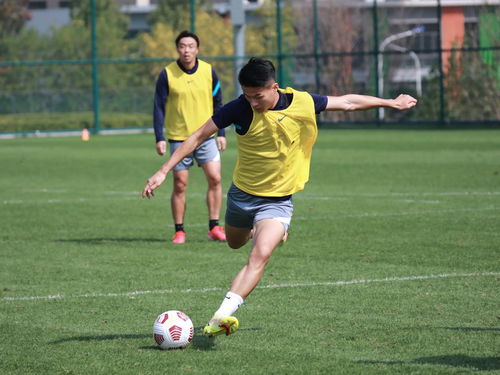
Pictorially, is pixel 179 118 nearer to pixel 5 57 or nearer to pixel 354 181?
pixel 354 181

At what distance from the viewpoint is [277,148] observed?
7.14 metres

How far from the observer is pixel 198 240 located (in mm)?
11453

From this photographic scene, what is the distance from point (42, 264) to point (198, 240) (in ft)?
6.99

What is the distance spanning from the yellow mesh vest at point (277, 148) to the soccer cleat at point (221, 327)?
121 cm

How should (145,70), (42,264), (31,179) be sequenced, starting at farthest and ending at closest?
1. (145,70)
2. (31,179)
3. (42,264)

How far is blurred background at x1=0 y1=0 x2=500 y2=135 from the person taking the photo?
103 feet

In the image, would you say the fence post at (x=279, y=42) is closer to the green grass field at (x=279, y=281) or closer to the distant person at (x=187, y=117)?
the green grass field at (x=279, y=281)

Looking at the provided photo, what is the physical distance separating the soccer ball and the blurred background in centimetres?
2546

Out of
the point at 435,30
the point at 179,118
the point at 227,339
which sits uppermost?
the point at 435,30

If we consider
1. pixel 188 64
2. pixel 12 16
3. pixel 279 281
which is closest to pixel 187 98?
pixel 188 64

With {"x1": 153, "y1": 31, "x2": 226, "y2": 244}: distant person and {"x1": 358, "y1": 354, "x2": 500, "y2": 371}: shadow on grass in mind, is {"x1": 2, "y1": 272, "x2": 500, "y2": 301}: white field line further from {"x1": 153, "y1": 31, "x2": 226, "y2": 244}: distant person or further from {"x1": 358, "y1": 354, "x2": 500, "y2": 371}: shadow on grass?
{"x1": 153, "y1": 31, "x2": 226, "y2": 244}: distant person

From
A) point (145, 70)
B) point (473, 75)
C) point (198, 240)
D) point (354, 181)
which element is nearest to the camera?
point (198, 240)

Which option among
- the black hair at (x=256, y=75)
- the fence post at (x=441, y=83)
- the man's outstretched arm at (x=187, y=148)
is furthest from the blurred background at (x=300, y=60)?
the black hair at (x=256, y=75)

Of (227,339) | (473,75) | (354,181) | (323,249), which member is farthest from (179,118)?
(473,75)
